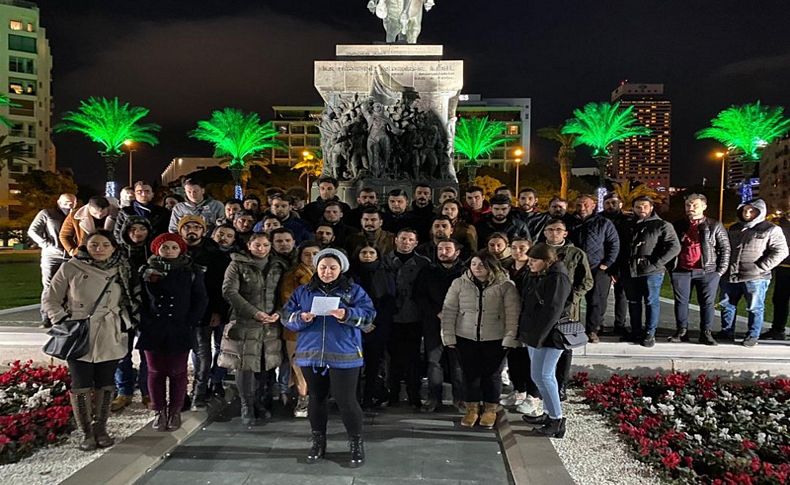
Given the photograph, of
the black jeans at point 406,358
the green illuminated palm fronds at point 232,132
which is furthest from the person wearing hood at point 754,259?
the green illuminated palm fronds at point 232,132

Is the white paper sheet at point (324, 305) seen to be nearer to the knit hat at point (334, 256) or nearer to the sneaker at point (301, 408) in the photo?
the knit hat at point (334, 256)

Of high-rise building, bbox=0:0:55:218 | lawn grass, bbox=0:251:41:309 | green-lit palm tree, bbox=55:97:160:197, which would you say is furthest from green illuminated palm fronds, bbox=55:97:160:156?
high-rise building, bbox=0:0:55:218

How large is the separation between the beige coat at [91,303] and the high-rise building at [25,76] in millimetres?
78989

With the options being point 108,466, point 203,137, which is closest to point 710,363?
point 108,466

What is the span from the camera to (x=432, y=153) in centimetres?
1636

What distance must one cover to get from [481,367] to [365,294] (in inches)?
64.7

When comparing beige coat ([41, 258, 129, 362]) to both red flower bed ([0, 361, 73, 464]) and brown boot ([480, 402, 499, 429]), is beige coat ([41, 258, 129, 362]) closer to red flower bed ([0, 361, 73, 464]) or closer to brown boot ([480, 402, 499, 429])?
red flower bed ([0, 361, 73, 464])

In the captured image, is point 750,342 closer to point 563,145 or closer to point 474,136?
point 474,136

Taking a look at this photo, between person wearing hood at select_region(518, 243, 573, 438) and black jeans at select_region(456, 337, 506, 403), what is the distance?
1.18 feet

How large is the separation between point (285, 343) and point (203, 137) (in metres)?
33.3

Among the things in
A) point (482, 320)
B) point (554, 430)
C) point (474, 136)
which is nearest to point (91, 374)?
point (482, 320)

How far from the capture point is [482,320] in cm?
602

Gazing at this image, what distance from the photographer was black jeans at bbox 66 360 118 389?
5441mm

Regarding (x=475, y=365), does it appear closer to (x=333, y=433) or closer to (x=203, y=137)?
(x=333, y=433)
